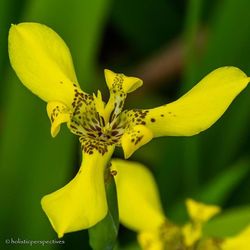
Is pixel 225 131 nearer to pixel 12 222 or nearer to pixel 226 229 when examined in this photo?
pixel 226 229

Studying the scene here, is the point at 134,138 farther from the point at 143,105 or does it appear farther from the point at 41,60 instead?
the point at 143,105

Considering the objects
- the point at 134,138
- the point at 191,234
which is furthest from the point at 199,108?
the point at 191,234

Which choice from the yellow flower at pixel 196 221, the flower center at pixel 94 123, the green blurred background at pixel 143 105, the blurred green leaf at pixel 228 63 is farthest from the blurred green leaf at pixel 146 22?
the flower center at pixel 94 123

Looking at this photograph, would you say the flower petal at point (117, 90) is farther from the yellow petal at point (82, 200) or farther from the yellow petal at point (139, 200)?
the yellow petal at point (139, 200)

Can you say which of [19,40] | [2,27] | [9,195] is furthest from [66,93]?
[2,27]

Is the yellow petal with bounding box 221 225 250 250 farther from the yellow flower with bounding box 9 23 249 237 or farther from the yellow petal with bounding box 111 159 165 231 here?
the yellow flower with bounding box 9 23 249 237

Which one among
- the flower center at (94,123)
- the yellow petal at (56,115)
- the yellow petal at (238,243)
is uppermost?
the yellow petal at (56,115)
